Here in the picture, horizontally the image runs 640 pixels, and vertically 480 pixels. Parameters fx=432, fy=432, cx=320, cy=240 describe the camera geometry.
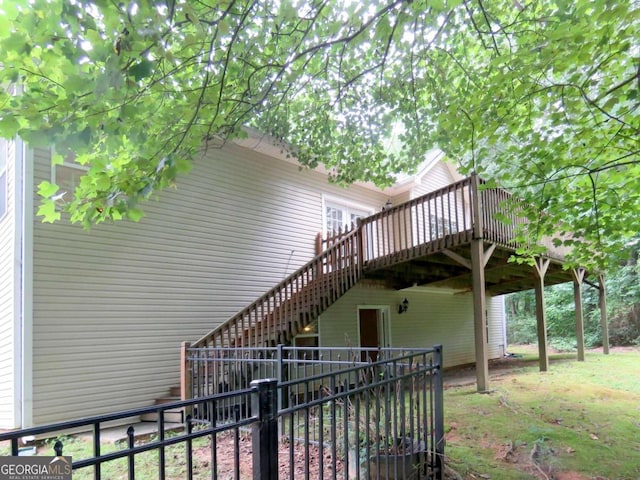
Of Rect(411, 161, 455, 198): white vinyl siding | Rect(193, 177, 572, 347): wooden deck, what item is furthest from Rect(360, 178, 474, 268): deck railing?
Rect(411, 161, 455, 198): white vinyl siding

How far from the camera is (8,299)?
636 cm

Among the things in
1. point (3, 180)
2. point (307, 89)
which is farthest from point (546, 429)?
point (3, 180)

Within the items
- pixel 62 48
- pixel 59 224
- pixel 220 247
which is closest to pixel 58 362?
pixel 59 224

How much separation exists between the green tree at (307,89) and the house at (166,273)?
2103 mm

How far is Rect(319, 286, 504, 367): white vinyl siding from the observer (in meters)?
11.1

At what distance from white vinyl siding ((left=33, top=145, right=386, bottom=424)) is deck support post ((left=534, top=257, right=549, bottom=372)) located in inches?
241

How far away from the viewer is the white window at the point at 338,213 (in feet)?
37.8

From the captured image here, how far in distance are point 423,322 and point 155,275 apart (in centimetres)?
906

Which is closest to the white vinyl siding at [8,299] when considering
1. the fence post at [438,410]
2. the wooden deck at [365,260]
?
the wooden deck at [365,260]

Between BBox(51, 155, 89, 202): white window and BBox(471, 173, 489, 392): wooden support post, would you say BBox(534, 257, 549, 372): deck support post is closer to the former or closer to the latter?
BBox(471, 173, 489, 392): wooden support post

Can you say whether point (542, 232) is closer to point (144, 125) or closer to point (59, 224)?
point (144, 125)

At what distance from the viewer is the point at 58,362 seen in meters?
6.47

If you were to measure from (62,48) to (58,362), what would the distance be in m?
5.29

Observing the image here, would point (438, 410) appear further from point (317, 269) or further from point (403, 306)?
point (403, 306)
